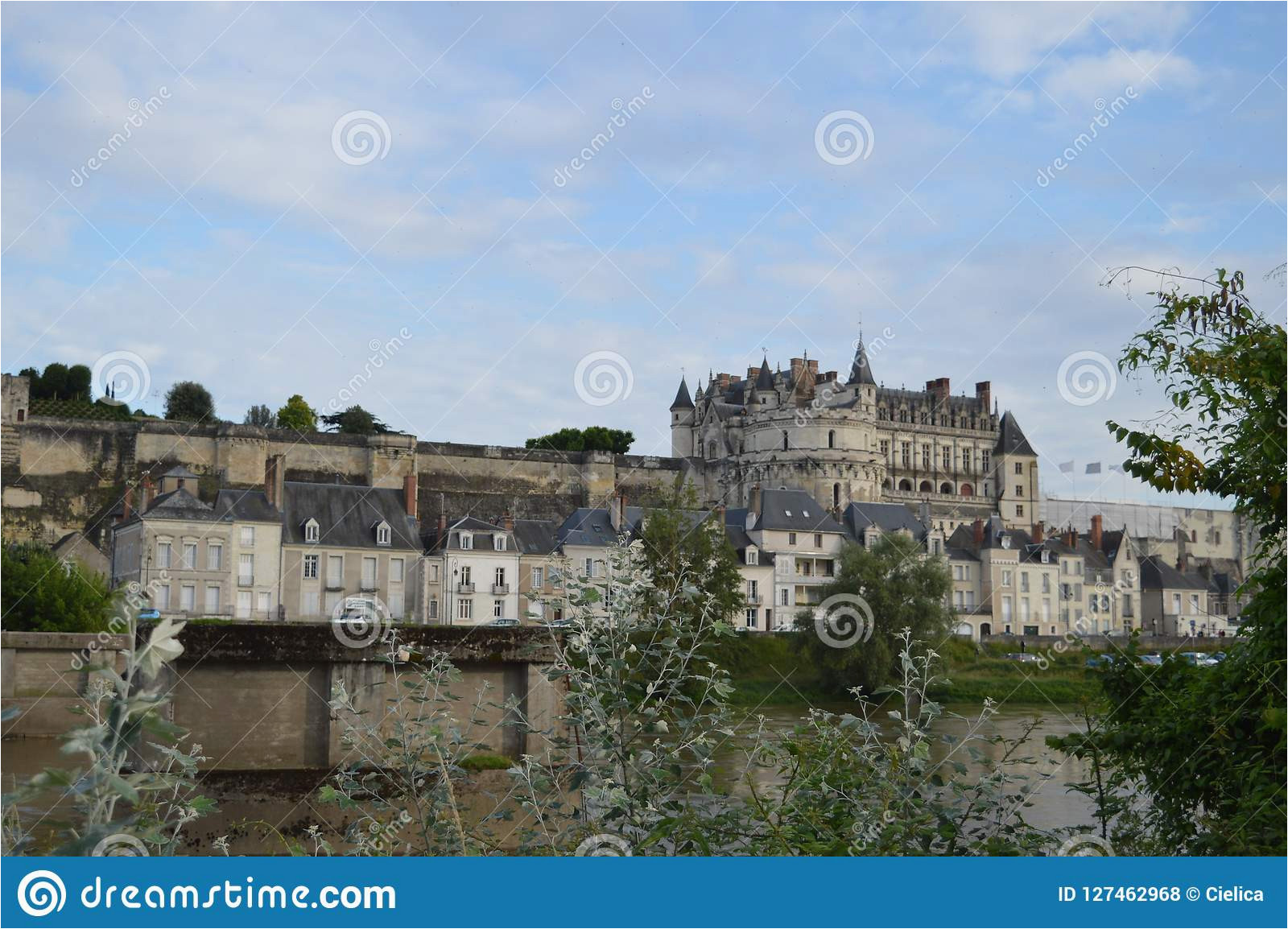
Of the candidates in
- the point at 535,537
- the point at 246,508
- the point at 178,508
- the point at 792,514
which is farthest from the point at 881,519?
the point at 178,508

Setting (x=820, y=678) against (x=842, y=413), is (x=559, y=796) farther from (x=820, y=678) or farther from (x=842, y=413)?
(x=842, y=413)

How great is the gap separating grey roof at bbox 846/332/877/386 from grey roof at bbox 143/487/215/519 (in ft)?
131

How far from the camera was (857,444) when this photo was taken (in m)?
64.8

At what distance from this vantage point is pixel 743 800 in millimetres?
3438

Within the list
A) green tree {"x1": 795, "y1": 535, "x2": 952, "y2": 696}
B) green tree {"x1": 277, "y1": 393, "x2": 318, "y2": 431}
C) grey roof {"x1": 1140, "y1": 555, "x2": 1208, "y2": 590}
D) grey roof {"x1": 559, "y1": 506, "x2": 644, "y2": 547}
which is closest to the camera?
green tree {"x1": 795, "y1": 535, "x2": 952, "y2": 696}

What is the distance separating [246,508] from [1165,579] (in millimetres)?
35122

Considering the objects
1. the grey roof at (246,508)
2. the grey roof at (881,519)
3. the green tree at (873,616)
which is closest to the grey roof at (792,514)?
the grey roof at (881,519)

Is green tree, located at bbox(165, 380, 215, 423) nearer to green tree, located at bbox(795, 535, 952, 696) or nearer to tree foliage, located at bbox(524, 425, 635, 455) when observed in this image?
tree foliage, located at bbox(524, 425, 635, 455)

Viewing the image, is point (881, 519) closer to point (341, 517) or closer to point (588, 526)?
point (588, 526)

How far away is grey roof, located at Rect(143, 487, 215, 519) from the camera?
115ft

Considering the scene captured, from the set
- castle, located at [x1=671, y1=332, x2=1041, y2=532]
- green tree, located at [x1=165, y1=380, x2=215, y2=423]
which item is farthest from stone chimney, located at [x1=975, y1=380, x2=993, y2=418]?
green tree, located at [x1=165, y1=380, x2=215, y2=423]

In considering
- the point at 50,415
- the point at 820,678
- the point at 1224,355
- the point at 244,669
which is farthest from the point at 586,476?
the point at 1224,355

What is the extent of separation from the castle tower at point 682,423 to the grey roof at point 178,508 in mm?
37739

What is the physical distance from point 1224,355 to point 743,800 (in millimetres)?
1983
